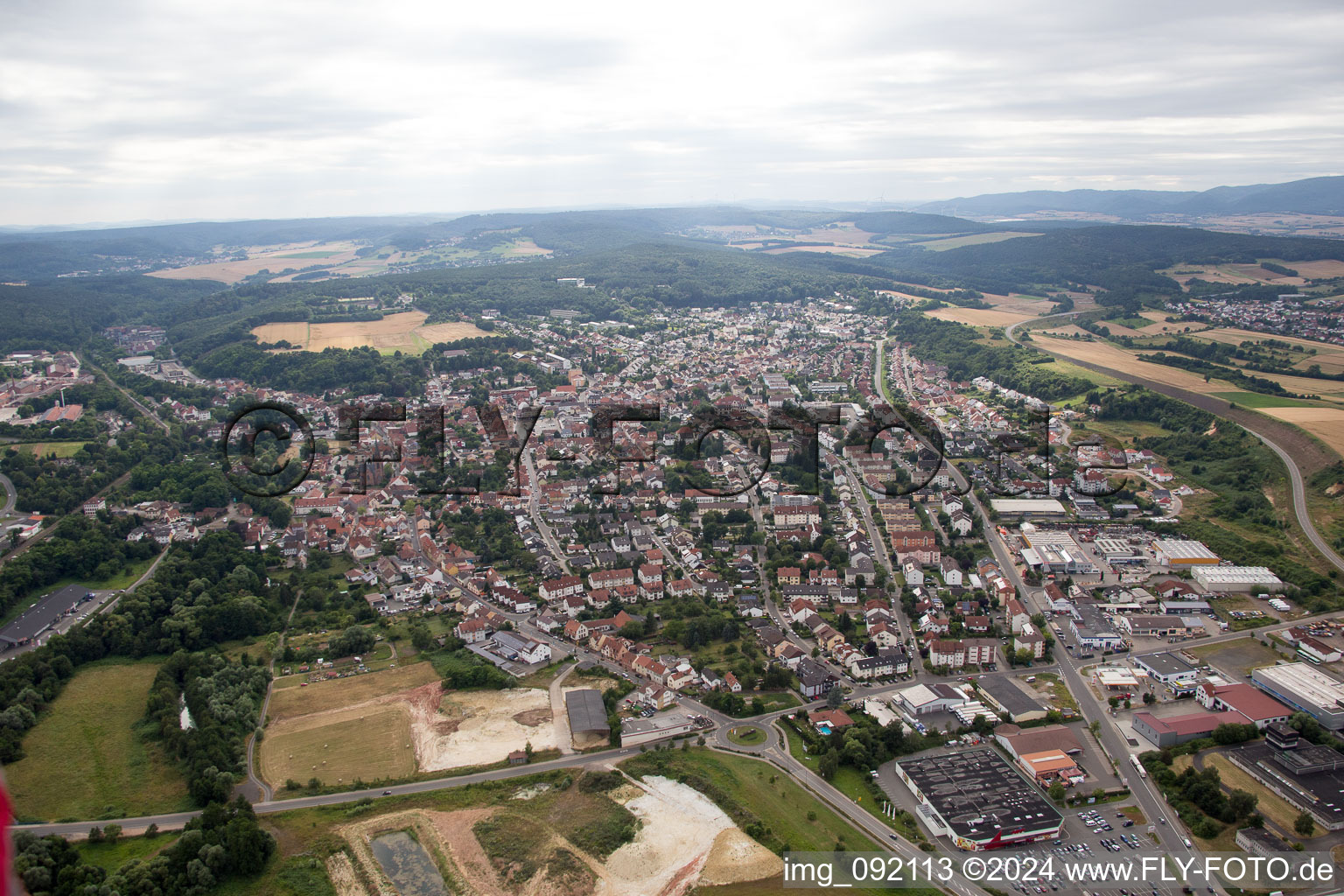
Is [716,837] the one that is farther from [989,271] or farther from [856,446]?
[989,271]

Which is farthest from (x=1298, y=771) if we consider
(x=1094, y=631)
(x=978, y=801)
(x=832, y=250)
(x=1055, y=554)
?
(x=832, y=250)

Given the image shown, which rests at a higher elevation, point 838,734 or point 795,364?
point 795,364

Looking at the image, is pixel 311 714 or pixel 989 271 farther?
pixel 989 271

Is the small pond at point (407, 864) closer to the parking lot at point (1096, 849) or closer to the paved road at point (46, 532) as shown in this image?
the parking lot at point (1096, 849)

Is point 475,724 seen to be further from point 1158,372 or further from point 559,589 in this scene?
point 1158,372

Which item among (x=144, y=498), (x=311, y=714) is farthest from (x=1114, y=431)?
(x=144, y=498)

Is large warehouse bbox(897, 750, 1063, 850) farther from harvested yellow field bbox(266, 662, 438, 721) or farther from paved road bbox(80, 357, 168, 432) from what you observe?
paved road bbox(80, 357, 168, 432)
